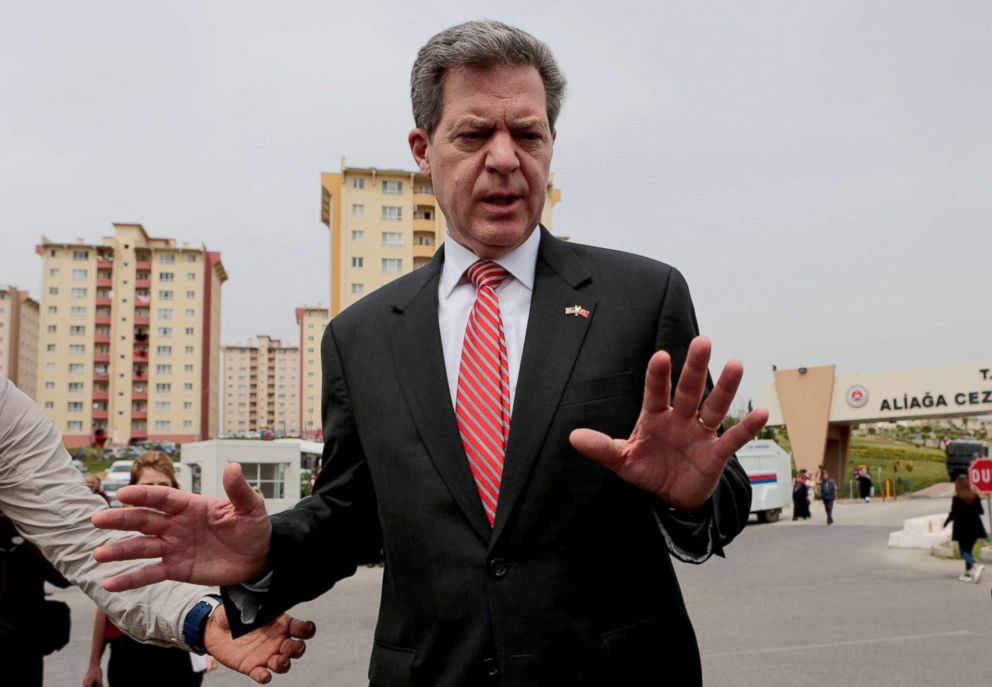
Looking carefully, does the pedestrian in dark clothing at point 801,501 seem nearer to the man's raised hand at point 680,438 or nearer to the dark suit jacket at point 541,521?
the dark suit jacket at point 541,521

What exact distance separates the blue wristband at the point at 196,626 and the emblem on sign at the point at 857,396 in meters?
40.6

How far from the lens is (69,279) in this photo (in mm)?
95250

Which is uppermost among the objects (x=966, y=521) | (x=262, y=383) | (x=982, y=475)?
(x=262, y=383)

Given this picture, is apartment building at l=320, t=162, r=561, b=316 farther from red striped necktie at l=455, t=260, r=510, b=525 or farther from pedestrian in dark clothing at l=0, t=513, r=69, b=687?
red striped necktie at l=455, t=260, r=510, b=525

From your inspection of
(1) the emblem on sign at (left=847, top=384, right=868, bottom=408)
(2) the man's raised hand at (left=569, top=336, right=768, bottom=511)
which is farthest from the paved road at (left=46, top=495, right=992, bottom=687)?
(1) the emblem on sign at (left=847, top=384, right=868, bottom=408)

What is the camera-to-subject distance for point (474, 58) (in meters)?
2.08

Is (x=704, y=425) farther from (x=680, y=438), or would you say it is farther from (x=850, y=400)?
(x=850, y=400)

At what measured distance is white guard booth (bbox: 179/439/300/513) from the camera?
24163 millimetres

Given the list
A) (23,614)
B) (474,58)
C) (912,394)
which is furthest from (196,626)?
(912,394)

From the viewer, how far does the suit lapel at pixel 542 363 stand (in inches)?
74.0

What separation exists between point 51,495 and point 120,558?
76cm

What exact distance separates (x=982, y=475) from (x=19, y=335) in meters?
121

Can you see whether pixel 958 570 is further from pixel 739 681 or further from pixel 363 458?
pixel 363 458

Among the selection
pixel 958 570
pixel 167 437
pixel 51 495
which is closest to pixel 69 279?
pixel 167 437
